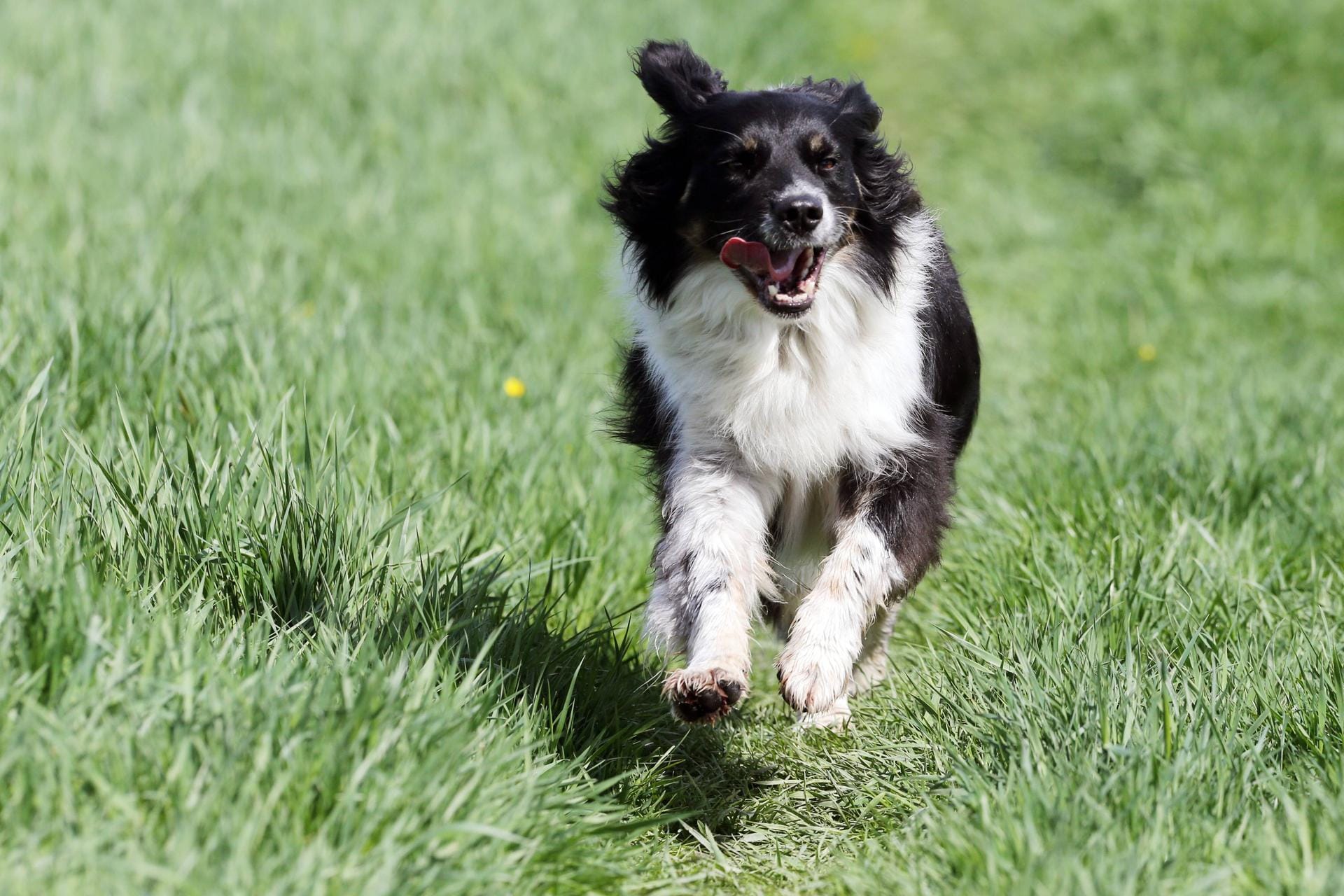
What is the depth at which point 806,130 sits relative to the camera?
2.95 metres

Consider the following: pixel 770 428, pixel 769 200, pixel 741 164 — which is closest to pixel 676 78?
pixel 741 164

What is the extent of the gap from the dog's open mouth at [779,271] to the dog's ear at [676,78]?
1.41 feet

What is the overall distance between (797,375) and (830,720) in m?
0.79

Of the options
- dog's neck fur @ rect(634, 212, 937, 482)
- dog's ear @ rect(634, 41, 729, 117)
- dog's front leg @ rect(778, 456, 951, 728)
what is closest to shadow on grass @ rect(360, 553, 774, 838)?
dog's front leg @ rect(778, 456, 951, 728)

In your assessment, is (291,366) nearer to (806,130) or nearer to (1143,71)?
(806,130)

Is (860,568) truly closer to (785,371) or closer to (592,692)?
(785,371)

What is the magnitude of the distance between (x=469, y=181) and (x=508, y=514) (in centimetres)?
321

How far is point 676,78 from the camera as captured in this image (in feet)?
10.3

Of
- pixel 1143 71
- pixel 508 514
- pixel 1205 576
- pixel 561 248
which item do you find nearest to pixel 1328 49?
Answer: pixel 1143 71

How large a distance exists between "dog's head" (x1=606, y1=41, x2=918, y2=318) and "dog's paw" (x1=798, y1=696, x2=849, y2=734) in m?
0.89

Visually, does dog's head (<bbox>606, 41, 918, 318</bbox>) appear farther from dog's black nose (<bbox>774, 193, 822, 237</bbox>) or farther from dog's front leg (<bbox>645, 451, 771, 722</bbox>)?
dog's front leg (<bbox>645, 451, 771, 722</bbox>)

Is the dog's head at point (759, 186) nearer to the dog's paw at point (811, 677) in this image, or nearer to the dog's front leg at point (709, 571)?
the dog's front leg at point (709, 571)

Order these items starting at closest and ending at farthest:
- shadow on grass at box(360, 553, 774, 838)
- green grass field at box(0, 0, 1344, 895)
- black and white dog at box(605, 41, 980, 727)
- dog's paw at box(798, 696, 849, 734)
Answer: green grass field at box(0, 0, 1344, 895)
shadow on grass at box(360, 553, 774, 838)
black and white dog at box(605, 41, 980, 727)
dog's paw at box(798, 696, 849, 734)

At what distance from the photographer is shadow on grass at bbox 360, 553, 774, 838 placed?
108 inches
